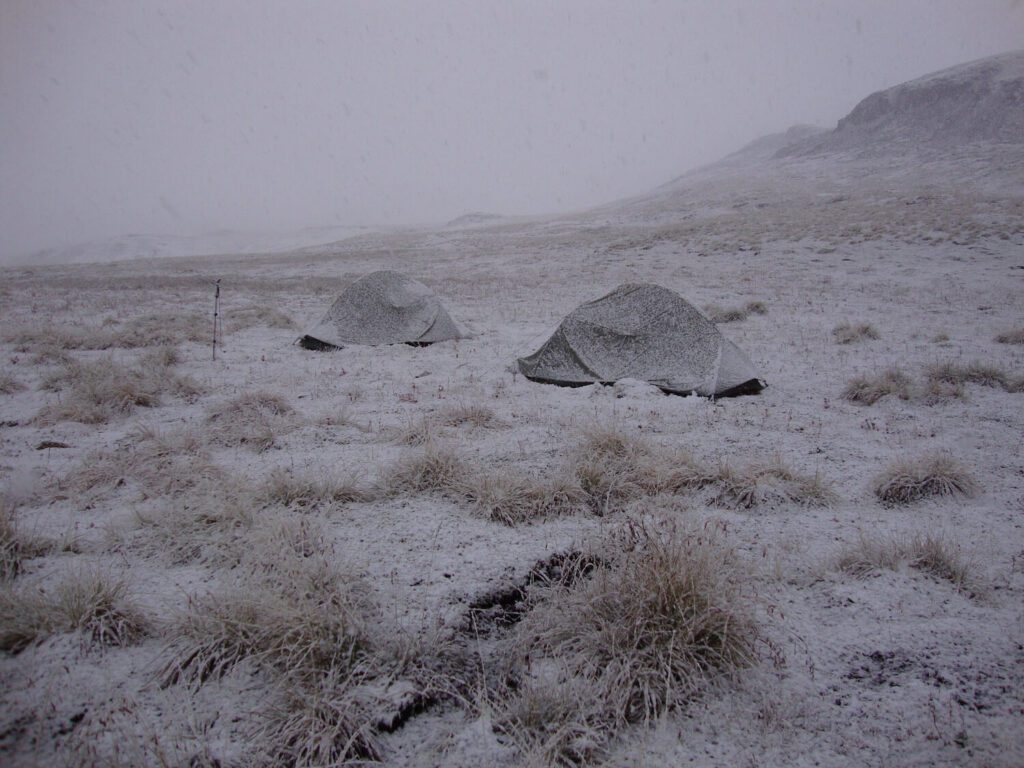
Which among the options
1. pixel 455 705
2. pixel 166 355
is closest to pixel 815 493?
pixel 455 705

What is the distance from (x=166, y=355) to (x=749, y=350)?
29.2 ft

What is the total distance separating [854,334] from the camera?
8.64 metres

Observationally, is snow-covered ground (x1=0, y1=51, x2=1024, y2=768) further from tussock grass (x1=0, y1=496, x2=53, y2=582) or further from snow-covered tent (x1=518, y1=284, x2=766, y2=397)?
snow-covered tent (x1=518, y1=284, x2=766, y2=397)

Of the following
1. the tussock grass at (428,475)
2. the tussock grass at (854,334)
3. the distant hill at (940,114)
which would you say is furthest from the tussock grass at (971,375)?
the distant hill at (940,114)

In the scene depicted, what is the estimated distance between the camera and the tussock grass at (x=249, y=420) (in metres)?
4.68

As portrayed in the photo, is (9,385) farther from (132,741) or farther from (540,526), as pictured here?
(540,526)

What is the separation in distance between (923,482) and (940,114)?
71.3m

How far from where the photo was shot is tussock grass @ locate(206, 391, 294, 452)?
4680mm

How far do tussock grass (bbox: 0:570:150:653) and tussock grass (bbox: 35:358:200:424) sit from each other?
11.8 feet

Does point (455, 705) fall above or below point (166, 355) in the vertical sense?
below

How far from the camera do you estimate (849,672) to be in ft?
7.19

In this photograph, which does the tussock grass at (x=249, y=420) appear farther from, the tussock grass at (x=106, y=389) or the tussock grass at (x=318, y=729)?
the tussock grass at (x=318, y=729)

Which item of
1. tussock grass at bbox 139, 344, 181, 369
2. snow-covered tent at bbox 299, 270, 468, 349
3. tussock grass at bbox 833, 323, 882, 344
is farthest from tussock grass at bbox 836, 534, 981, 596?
tussock grass at bbox 139, 344, 181, 369

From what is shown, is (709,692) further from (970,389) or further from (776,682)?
(970,389)
